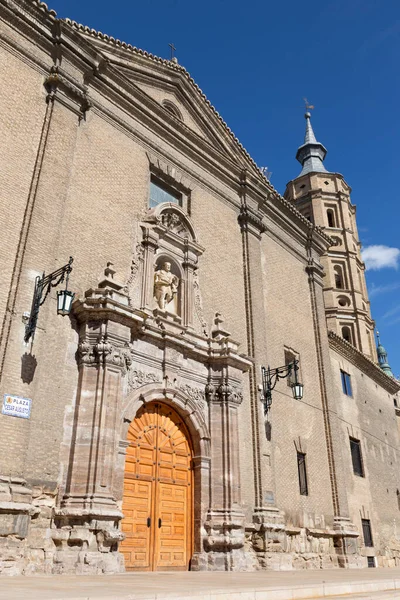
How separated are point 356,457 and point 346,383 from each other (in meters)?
2.90

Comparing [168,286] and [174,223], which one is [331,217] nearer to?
[174,223]

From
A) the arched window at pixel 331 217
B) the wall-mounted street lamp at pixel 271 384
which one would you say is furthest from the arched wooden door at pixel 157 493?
the arched window at pixel 331 217

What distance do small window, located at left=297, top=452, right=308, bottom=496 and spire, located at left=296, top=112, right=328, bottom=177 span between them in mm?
31447

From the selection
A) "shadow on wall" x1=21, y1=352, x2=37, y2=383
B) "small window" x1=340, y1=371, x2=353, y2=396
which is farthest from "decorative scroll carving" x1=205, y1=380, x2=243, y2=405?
"small window" x1=340, y1=371, x2=353, y2=396

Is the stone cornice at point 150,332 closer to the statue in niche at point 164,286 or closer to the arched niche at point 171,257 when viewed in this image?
the arched niche at point 171,257

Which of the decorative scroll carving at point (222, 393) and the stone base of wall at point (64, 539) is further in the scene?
the decorative scroll carving at point (222, 393)

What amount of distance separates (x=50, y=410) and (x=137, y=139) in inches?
318

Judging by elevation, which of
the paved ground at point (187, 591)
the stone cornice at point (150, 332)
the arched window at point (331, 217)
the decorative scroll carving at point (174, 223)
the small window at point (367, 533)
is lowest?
the paved ground at point (187, 591)

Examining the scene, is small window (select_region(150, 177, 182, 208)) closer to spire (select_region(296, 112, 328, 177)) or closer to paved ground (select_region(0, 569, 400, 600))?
paved ground (select_region(0, 569, 400, 600))

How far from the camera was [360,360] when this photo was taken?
22.8 meters

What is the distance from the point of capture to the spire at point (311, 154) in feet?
144

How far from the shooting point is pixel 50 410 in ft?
32.9

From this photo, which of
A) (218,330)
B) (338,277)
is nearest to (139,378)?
(218,330)

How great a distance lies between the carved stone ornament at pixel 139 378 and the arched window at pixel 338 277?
3003 cm
